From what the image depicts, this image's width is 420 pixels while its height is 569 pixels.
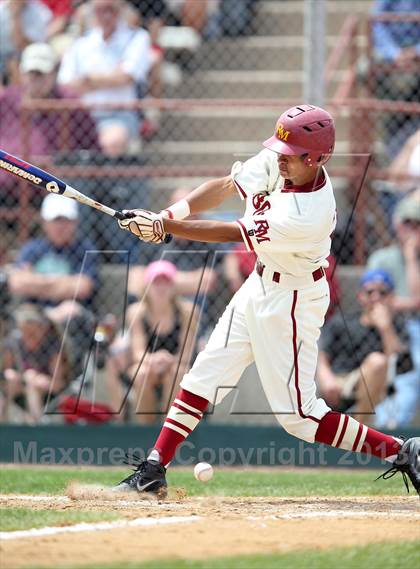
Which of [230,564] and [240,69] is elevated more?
[240,69]

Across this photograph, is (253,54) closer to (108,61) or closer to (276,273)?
(108,61)

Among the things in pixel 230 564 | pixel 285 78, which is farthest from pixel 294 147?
pixel 285 78

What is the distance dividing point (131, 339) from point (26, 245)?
4.41 ft

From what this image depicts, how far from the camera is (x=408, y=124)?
33.1 feet

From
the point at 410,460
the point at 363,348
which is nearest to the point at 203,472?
the point at 410,460

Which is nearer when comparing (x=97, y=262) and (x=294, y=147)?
(x=294, y=147)

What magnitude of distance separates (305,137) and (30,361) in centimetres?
462

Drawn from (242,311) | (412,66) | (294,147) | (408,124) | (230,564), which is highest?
(412,66)

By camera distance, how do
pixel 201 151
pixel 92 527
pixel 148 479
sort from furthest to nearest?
pixel 201 151
pixel 148 479
pixel 92 527

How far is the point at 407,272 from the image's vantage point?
9617 millimetres

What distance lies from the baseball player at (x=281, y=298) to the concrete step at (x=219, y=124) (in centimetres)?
526

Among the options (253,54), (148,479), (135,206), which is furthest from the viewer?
(253,54)

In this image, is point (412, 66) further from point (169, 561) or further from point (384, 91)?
point (169, 561)

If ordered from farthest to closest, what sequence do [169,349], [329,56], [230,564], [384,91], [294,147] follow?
1. [329,56]
2. [384,91]
3. [169,349]
4. [294,147]
5. [230,564]
